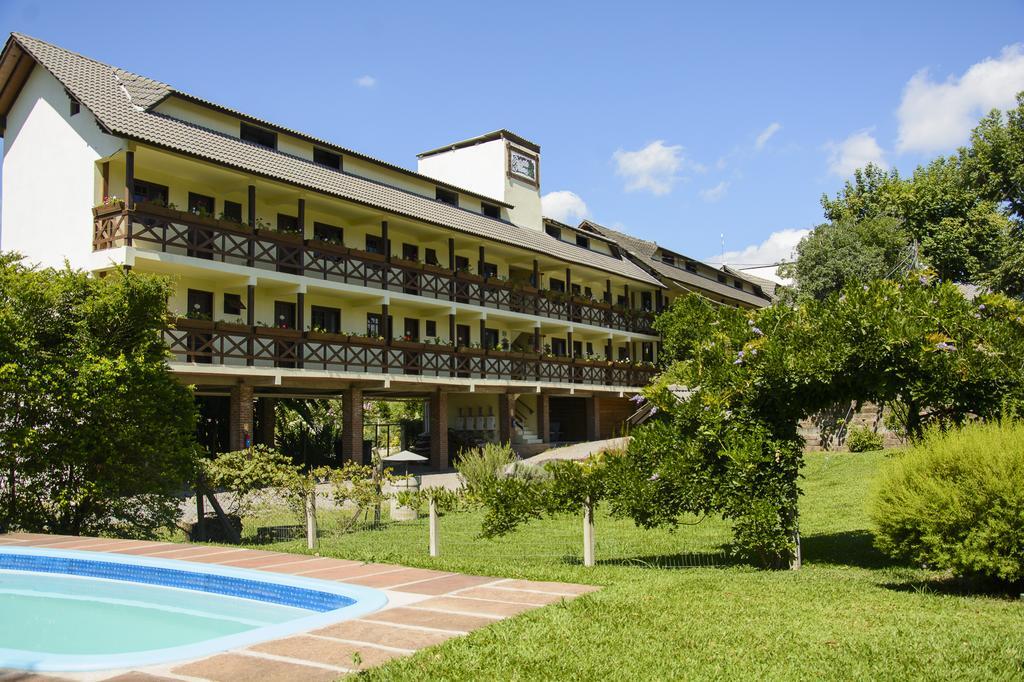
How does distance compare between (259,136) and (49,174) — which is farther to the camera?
(259,136)

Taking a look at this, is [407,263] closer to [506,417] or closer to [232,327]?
[232,327]

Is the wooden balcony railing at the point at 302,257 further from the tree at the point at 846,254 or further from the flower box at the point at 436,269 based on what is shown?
the tree at the point at 846,254

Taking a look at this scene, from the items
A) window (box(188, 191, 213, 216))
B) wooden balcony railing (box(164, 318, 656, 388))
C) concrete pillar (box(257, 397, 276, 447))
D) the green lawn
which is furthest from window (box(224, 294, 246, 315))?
the green lawn

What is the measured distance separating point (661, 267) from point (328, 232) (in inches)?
825

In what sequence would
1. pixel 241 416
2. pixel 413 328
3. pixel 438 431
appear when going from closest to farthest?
pixel 241 416
pixel 438 431
pixel 413 328

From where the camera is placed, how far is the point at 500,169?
34.8m

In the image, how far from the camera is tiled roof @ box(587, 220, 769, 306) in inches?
1602

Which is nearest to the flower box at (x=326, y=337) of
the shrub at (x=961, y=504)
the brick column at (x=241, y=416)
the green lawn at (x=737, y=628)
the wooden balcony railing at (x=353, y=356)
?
the wooden balcony railing at (x=353, y=356)

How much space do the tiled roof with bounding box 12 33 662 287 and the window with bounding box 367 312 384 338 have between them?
378cm

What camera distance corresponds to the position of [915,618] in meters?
5.91

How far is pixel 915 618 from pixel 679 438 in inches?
134

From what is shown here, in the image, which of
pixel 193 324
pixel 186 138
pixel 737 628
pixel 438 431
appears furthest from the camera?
pixel 438 431

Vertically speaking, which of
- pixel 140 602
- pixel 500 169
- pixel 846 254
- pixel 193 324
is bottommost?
pixel 140 602

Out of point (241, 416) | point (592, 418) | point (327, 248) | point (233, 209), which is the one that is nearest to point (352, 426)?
point (241, 416)
